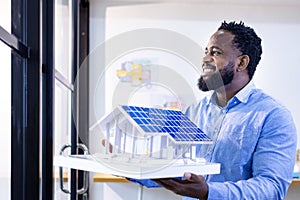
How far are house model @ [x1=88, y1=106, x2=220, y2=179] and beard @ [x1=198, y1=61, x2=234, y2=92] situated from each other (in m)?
0.23

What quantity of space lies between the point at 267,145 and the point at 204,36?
1.56 m

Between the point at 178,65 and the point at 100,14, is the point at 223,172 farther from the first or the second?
the point at 100,14

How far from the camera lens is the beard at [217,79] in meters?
1.49

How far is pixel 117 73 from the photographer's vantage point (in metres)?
2.89

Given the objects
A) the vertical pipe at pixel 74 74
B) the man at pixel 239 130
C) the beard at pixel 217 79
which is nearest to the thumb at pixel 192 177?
the man at pixel 239 130

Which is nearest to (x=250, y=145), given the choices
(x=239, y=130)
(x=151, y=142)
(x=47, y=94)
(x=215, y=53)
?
(x=239, y=130)

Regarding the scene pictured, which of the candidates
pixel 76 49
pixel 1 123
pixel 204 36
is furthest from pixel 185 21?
pixel 1 123

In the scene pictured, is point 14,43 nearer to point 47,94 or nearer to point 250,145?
point 47,94

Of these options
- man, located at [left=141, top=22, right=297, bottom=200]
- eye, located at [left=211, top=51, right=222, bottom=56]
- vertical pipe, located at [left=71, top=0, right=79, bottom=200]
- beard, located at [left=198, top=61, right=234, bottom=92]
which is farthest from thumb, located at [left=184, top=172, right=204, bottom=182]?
vertical pipe, located at [left=71, top=0, right=79, bottom=200]

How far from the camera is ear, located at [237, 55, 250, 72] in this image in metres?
1.75

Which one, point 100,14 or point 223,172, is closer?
point 223,172

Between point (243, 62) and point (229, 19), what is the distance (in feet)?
4.29

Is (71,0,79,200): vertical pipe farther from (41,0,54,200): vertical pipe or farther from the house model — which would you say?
the house model

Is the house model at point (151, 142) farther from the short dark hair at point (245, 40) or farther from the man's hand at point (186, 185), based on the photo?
the short dark hair at point (245, 40)
